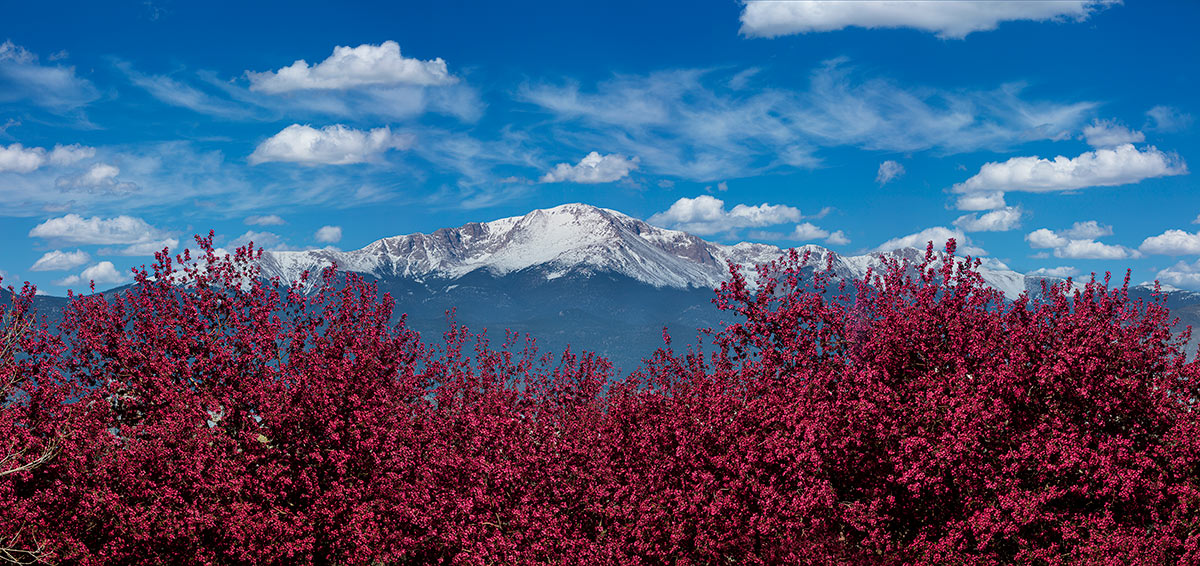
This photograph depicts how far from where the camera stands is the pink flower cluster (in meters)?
18.4

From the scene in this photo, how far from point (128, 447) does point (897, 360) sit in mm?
16677

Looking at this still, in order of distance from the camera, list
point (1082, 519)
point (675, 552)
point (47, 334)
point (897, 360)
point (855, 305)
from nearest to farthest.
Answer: point (1082, 519) → point (675, 552) → point (897, 360) → point (855, 305) → point (47, 334)

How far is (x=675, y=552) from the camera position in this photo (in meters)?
19.6

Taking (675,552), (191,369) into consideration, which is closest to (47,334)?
(191,369)

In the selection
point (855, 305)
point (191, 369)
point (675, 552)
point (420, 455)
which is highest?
point (855, 305)

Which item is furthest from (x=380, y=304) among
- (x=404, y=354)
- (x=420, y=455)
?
(x=420, y=455)

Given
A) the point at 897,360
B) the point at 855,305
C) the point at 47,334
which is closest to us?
the point at 897,360

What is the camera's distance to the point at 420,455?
71.7 feet

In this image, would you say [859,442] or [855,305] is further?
[855,305]

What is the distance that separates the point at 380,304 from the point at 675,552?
13.0 meters

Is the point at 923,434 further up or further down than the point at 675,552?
further up

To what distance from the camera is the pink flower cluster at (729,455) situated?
60.5ft

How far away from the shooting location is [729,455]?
1947 centimetres

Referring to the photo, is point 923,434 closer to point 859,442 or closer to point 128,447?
point 859,442
